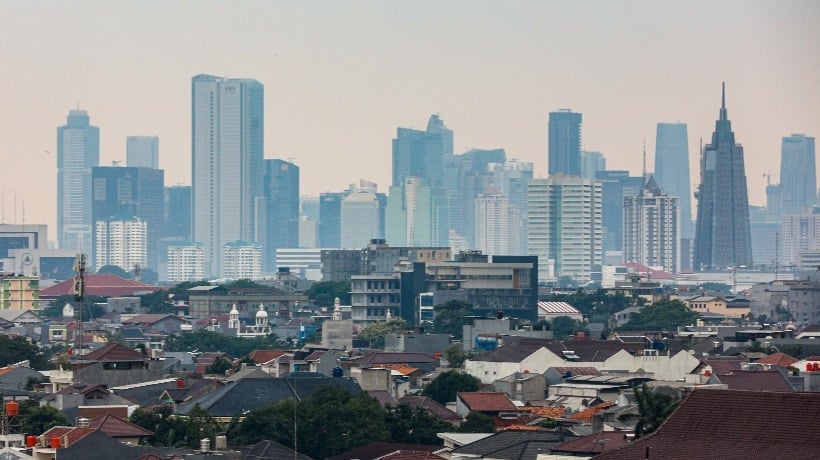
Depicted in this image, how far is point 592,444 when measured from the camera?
44719 mm

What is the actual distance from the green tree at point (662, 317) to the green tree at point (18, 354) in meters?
45.8

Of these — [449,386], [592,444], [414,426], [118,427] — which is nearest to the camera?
[592,444]

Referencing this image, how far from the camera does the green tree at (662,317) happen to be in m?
135

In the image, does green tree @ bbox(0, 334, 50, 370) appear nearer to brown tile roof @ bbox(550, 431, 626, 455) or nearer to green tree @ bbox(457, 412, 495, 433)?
green tree @ bbox(457, 412, 495, 433)

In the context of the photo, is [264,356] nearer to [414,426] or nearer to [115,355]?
[115,355]

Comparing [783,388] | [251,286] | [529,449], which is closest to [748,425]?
[529,449]

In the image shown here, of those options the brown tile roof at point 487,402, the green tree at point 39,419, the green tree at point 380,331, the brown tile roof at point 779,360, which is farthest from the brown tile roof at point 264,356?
the green tree at point 39,419

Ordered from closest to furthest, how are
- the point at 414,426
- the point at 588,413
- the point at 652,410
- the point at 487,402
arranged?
the point at 652,410 < the point at 414,426 < the point at 588,413 < the point at 487,402

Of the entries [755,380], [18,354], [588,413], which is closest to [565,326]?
[18,354]

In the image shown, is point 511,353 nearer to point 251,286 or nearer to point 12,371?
point 12,371

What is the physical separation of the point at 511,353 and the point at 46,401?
77.3 ft

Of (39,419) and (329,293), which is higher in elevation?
(329,293)

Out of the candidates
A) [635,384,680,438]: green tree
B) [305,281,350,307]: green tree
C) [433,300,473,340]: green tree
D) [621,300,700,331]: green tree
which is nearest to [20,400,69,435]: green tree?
[635,384,680,438]: green tree

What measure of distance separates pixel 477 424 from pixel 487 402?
589 centimetres
